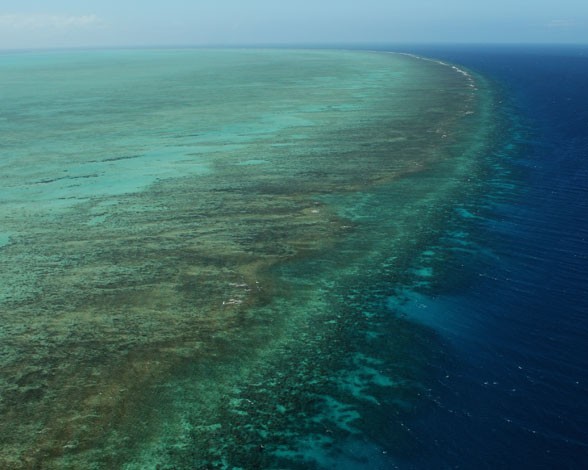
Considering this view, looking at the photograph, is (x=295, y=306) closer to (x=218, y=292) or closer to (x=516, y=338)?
(x=218, y=292)

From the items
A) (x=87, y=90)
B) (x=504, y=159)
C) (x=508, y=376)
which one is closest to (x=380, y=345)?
(x=508, y=376)

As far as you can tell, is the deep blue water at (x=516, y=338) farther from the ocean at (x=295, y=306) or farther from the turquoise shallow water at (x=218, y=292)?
the turquoise shallow water at (x=218, y=292)

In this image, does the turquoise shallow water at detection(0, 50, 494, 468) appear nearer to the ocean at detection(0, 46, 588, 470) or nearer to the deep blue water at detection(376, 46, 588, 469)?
the ocean at detection(0, 46, 588, 470)

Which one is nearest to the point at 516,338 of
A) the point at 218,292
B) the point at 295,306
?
the point at 295,306

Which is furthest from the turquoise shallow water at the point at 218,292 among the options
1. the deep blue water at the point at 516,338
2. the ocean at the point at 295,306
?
the deep blue water at the point at 516,338

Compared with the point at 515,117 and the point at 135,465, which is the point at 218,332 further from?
the point at 515,117

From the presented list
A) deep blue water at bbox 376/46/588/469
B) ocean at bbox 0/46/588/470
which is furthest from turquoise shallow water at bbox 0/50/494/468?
deep blue water at bbox 376/46/588/469
